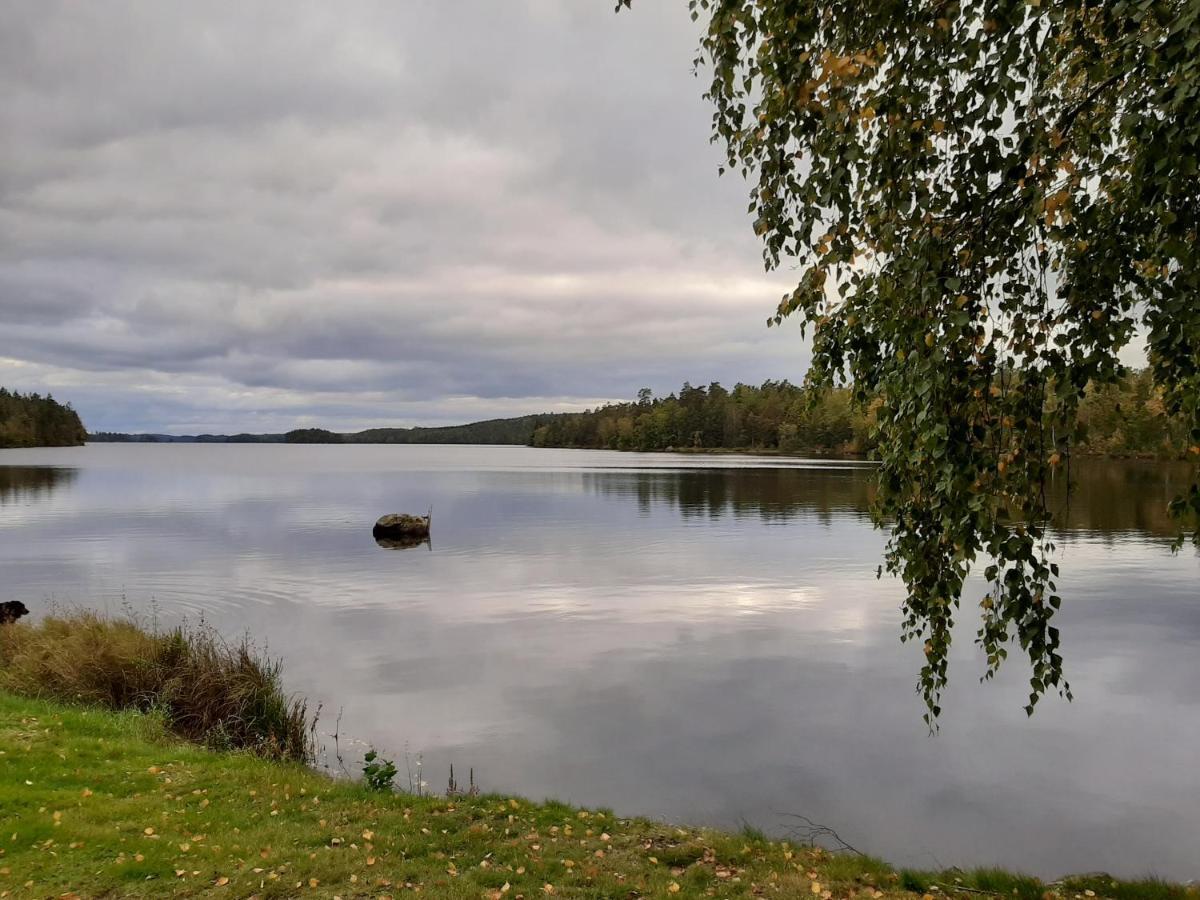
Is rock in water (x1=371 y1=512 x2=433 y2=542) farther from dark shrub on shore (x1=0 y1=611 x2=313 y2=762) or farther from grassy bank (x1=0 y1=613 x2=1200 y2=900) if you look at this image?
grassy bank (x1=0 y1=613 x2=1200 y2=900)

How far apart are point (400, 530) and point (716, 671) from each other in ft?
94.6

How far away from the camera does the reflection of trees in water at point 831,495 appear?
164ft

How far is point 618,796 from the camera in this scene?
12102mm

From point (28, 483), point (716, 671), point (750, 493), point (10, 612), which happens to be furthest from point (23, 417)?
point (716, 671)

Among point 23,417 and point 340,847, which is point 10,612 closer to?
point 340,847

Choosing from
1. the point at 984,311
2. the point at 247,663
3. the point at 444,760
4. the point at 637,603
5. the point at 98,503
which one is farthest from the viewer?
the point at 98,503

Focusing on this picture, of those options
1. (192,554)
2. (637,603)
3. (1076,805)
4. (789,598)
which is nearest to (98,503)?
(192,554)

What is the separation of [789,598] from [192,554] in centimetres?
2803

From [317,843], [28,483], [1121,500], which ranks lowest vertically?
[317,843]

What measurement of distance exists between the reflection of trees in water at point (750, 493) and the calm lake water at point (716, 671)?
1116 cm

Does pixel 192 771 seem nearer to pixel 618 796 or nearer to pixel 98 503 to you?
pixel 618 796

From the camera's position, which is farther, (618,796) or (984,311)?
(618,796)

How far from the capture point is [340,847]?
8.15m

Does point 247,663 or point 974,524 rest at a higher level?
point 974,524
